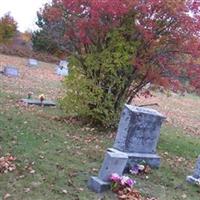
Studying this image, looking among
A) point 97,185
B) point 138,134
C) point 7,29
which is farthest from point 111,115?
point 7,29

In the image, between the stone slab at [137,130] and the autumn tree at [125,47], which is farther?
the autumn tree at [125,47]

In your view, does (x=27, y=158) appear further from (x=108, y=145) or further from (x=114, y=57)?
Result: (x=114, y=57)

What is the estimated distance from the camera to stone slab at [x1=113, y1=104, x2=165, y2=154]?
355 inches

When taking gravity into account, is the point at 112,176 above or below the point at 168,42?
below

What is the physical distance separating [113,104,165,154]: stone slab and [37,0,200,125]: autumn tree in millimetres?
2439

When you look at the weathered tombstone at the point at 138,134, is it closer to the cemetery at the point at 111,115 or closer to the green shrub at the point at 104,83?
the cemetery at the point at 111,115

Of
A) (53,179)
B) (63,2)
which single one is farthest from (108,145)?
(63,2)

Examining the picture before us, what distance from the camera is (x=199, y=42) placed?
1156 centimetres

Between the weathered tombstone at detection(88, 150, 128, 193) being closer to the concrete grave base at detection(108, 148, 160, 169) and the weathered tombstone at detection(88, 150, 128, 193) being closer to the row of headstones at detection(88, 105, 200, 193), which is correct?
the row of headstones at detection(88, 105, 200, 193)

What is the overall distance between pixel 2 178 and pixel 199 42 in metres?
6.52

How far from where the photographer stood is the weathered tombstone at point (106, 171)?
23.9ft

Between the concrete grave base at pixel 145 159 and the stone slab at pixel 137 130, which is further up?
the stone slab at pixel 137 130

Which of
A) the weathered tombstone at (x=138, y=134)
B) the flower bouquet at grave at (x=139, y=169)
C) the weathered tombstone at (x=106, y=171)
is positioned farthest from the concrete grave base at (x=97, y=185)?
the weathered tombstone at (x=138, y=134)

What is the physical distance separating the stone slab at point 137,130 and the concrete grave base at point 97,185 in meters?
→ 1.72
